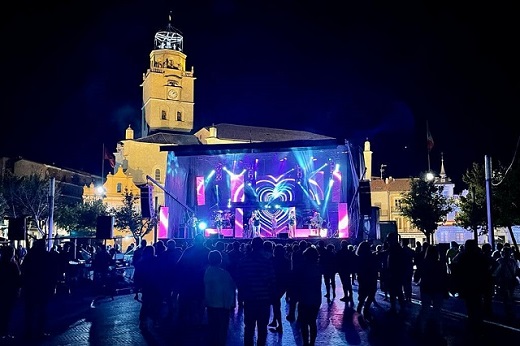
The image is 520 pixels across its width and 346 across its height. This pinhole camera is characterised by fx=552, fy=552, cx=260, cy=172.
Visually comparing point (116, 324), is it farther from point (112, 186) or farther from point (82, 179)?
point (82, 179)

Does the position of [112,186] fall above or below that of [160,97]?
below

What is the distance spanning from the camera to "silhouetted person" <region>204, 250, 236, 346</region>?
718 centimetres

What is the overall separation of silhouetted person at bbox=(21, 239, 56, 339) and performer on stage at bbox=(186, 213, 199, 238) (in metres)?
17.8

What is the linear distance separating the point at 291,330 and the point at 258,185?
18.7 metres

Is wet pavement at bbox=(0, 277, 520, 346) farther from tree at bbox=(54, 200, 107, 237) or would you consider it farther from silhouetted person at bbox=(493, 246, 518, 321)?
tree at bbox=(54, 200, 107, 237)

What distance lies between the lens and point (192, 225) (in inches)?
1119

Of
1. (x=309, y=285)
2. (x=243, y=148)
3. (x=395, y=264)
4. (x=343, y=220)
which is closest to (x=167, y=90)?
(x=243, y=148)

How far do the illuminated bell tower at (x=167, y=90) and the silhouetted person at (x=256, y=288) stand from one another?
216ft

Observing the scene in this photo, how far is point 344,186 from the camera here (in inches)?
1085

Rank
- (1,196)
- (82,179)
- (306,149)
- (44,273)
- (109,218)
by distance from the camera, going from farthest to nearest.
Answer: (82,179)
(1,196)
(306,149)
(109,218)
(44,273)

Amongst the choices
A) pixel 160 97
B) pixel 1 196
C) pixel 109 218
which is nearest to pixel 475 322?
pixel 109 218

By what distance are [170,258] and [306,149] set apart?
17.0 meters

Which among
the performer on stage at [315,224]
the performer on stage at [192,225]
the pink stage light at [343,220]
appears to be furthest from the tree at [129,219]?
the pink stage light at [343,220]

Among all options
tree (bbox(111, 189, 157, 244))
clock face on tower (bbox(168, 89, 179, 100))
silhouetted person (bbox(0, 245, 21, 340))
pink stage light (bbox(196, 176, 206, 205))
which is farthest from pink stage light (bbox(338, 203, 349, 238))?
clock face on tower (bbox(168, 89, 179, 100))
